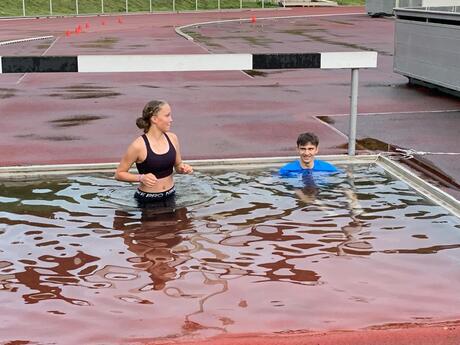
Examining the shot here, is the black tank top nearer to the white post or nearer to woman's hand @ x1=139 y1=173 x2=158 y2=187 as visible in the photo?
woman's hand @ x1=139 y1=173 x2=158 y2=187

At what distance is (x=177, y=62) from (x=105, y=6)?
2005 inches

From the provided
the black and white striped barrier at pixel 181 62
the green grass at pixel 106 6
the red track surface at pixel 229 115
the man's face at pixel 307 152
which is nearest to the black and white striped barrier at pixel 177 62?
the black and white striped barrier at pixel 181 62

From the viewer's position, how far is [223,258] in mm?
5848

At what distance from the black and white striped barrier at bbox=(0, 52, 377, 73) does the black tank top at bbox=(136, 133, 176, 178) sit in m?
1.48

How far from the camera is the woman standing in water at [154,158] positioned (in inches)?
276

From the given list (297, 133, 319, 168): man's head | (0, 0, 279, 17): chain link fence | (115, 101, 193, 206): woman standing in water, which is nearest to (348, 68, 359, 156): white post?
(297, 133, 319, 168): man's head

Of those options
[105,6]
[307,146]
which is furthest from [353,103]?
[105,6]

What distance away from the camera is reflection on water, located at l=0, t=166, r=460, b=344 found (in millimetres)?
4727

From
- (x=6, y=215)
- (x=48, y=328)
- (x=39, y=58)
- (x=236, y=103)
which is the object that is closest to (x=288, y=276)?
(x=48, y=328)

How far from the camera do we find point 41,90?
17203 millimetres


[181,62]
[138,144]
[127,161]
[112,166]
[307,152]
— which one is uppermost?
[181,62]

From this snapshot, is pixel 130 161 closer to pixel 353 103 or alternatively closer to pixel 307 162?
pixel 307 162

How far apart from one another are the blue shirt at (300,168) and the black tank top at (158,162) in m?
1.57

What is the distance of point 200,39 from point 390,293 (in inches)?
1128
